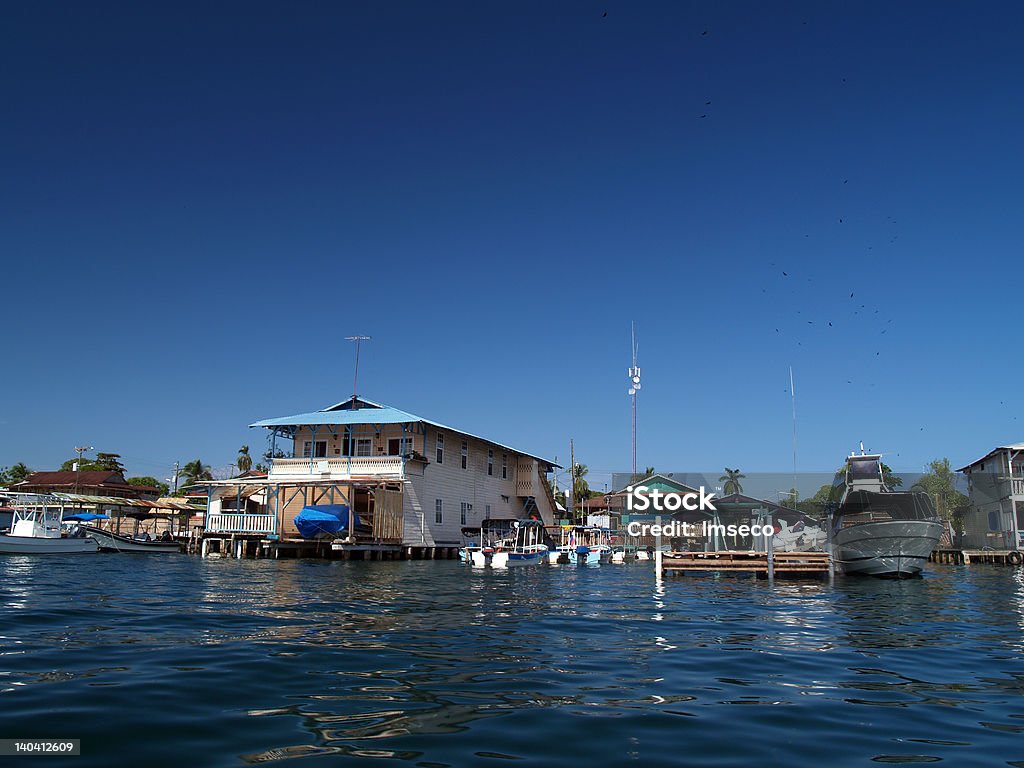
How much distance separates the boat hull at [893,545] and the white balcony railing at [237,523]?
99.0ft

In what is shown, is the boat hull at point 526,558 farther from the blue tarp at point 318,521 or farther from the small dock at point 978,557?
the small dock at point 978,557

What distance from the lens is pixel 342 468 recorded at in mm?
43938

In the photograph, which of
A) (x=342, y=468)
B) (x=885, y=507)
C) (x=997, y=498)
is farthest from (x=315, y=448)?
(x=997, y=498)

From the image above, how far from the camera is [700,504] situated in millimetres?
27406

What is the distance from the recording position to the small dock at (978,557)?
145 feet

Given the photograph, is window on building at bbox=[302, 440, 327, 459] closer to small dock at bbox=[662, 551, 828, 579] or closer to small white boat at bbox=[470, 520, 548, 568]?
small white boat at bbox=[470, 520, 548, 568]

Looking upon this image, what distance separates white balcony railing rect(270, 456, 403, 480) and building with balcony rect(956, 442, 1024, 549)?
36.3 meters

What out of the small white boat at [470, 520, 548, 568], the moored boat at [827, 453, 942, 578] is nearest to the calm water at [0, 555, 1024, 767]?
the moored boat at [827, 453, 942, 578]

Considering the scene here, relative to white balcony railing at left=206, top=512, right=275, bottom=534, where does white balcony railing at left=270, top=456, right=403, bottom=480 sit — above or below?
above

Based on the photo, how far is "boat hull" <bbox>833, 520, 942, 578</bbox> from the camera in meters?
27.0

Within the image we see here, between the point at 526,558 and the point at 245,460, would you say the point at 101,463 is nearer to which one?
the point at 245,460

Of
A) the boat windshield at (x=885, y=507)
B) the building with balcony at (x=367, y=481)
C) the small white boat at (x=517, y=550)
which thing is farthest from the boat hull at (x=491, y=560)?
the boat windshield at (x=885, y=507)

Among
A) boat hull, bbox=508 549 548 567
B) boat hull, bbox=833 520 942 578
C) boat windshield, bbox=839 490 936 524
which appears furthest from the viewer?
boat hull, bbox=508 549 548 567

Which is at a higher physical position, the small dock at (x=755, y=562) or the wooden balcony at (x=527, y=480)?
the wooden balcony at (x=527, y=480)
